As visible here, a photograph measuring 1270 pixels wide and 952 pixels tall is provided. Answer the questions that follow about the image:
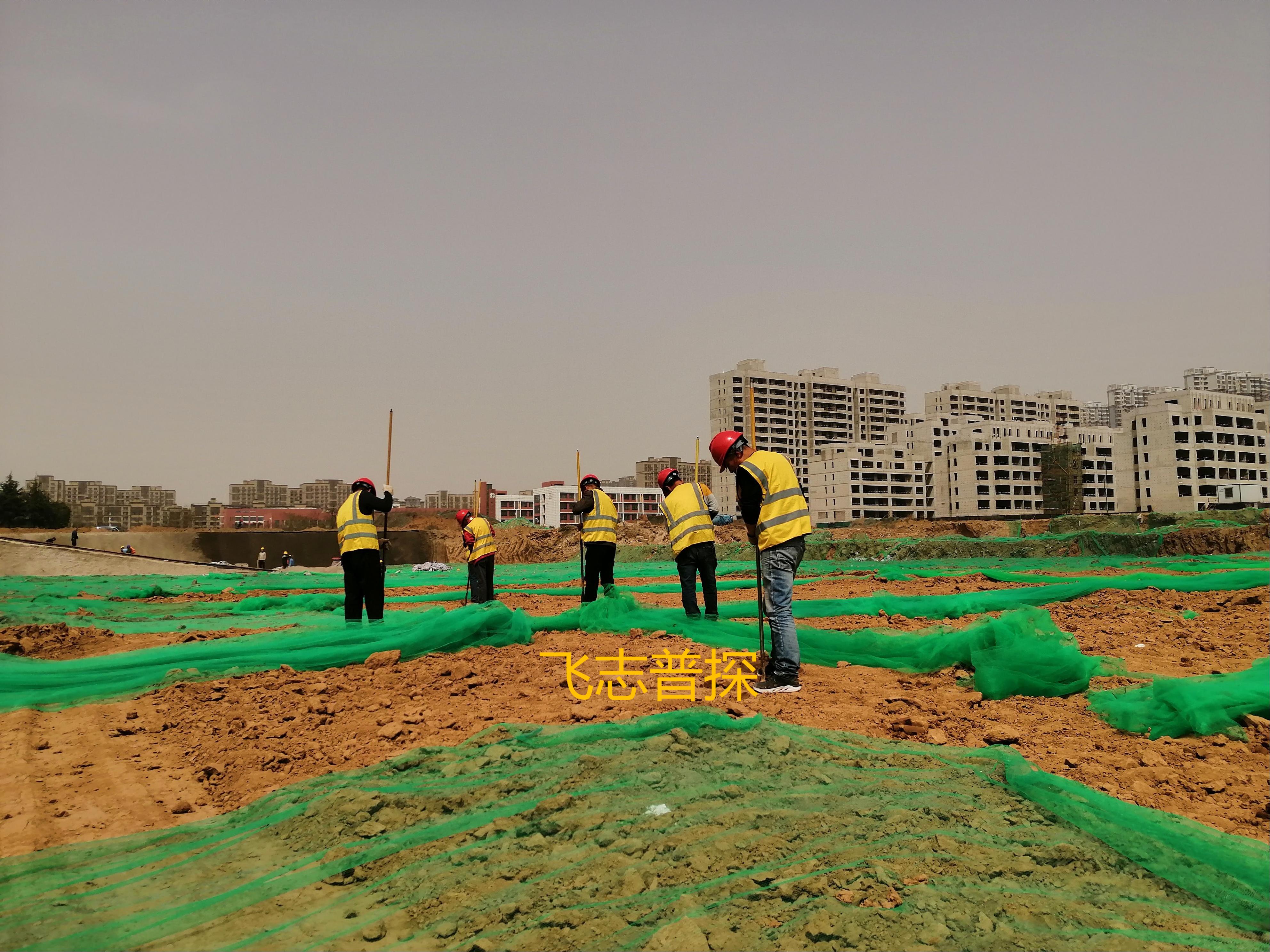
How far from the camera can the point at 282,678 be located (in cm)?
590

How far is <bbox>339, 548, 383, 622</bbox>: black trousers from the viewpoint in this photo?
8.44m

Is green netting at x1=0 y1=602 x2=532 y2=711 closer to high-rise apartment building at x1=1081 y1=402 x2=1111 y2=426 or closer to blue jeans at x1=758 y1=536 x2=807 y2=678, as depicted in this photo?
blue jeans at x1=758 y1=536 x2=807 y2=678

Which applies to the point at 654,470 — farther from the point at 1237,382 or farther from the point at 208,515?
the point at 1237,382

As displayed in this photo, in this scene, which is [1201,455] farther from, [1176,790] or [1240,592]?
[1176,790]

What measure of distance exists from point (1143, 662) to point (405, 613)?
26.9 ft

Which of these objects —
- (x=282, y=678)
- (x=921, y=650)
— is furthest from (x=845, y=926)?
(x=282, y=678)

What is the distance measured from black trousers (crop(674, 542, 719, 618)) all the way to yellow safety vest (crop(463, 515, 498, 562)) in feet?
9.78

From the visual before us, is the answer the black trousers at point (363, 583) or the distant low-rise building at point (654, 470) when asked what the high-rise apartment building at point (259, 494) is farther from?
the black trousers at point (363, 583)

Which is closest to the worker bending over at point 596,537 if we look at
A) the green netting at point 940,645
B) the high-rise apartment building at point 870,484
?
the green netting at point 940,645

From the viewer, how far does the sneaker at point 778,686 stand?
16.7ft

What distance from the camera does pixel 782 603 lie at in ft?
17.8

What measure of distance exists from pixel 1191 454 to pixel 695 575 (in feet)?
224

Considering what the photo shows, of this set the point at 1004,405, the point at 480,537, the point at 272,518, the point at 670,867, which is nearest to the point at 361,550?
the point at 480,537

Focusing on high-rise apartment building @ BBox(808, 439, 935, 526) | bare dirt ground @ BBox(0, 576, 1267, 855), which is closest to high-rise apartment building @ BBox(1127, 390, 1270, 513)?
high-rise apartment building @ BBox(808, 439, 935, 526)
